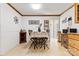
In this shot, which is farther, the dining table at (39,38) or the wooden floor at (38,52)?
the dining table at (39,38)

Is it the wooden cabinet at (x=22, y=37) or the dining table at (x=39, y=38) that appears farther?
the wooden cabinet at (x=22, y=37)

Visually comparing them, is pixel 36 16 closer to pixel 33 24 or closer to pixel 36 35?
→ pixel 33 24

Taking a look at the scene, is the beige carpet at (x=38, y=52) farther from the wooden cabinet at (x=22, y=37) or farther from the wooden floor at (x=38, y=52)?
the wooden cabinet at (x=22, y=37)

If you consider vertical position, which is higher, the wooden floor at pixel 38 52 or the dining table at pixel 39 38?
the dining table at pixel 39 38

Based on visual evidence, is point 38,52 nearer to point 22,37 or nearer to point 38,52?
point 38,52

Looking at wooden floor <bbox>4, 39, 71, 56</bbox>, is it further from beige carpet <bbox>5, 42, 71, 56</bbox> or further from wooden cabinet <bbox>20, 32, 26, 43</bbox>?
wooden cabinet <bbox>20, 32, 26, 43</bbox>

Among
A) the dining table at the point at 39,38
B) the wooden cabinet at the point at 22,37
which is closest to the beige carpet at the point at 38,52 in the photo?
the dining table at the point at 39,38

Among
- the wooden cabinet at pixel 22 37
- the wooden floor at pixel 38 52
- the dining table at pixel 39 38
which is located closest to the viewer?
the wooden floor at pixel 38 52

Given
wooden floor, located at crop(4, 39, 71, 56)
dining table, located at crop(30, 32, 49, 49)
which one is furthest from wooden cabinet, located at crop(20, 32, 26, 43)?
wooden floor, located at crop(4, 39, 71, 56)

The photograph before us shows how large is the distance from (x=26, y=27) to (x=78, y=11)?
6.25 m

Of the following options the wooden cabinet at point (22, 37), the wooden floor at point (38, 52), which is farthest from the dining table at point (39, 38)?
the wooden cabinet at point (22, 37)

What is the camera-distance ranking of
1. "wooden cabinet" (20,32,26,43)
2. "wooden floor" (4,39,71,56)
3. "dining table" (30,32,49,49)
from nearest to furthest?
"wooden floor" (4,39,71,56)
"dining table" (30,32,49,49)
"wooden cabinet" (20,32,26,43)

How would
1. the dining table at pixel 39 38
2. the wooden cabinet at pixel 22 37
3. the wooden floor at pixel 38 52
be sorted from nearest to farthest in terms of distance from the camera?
the wooden floor at pixel 38 52 < the dining table at pixel 39 38 < the wooden cabinet at pixel 22 37

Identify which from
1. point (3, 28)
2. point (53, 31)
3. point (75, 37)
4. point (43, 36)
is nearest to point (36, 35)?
point (43, 36)
